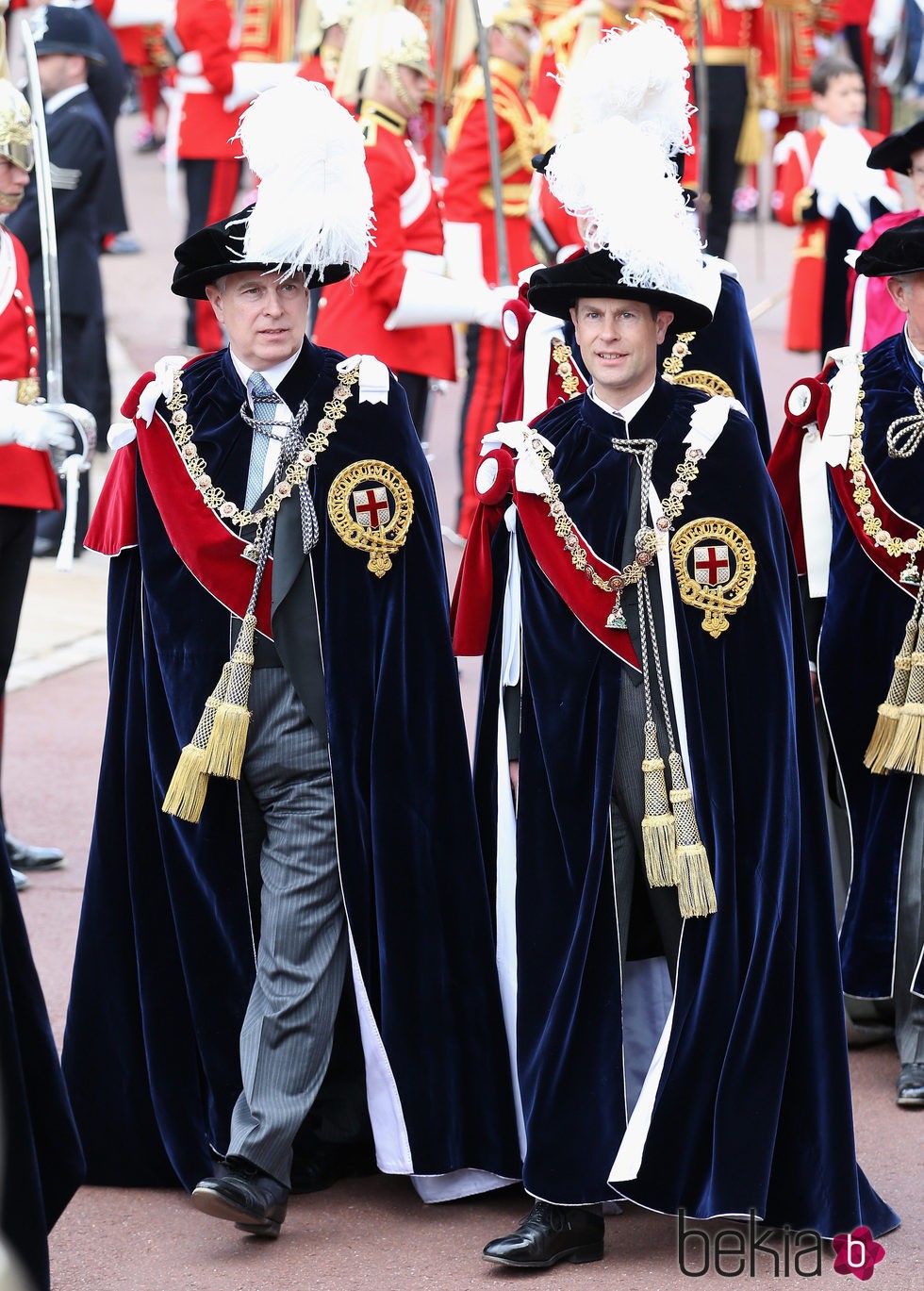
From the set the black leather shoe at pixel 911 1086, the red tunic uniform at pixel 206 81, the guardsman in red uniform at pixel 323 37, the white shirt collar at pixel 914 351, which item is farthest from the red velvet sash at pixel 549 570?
the red tunic uniform at pixel 206 81

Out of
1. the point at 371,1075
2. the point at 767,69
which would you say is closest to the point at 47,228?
the point at 371,1075

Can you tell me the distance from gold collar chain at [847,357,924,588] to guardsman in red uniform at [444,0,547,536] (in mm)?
3754

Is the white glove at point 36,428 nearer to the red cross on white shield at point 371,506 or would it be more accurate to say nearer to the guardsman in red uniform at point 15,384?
the guardsman in red uniform at point 15,384

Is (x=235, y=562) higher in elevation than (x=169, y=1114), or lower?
higher

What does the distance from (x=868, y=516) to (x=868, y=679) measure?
416mm

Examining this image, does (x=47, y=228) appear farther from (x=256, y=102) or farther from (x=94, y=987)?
(x=94, y=987)

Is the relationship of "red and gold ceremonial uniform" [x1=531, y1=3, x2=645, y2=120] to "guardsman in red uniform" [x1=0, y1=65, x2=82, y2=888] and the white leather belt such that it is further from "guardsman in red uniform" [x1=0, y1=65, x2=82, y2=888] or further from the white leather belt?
"guardsman in red uniform" [x1=0, y1=65, x2=82, y2=888]

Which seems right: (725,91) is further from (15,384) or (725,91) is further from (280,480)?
(280,480)

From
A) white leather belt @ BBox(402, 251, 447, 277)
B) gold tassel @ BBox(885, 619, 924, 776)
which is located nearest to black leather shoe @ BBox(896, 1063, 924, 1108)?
gold tassel @ BBox(885, 619, 924, 776)

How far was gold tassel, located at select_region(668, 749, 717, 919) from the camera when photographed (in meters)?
4.30

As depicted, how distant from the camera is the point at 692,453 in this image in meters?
4.38

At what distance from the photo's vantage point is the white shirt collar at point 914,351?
5.28 metres

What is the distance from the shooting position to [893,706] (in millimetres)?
5293

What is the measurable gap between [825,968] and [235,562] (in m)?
1.41
